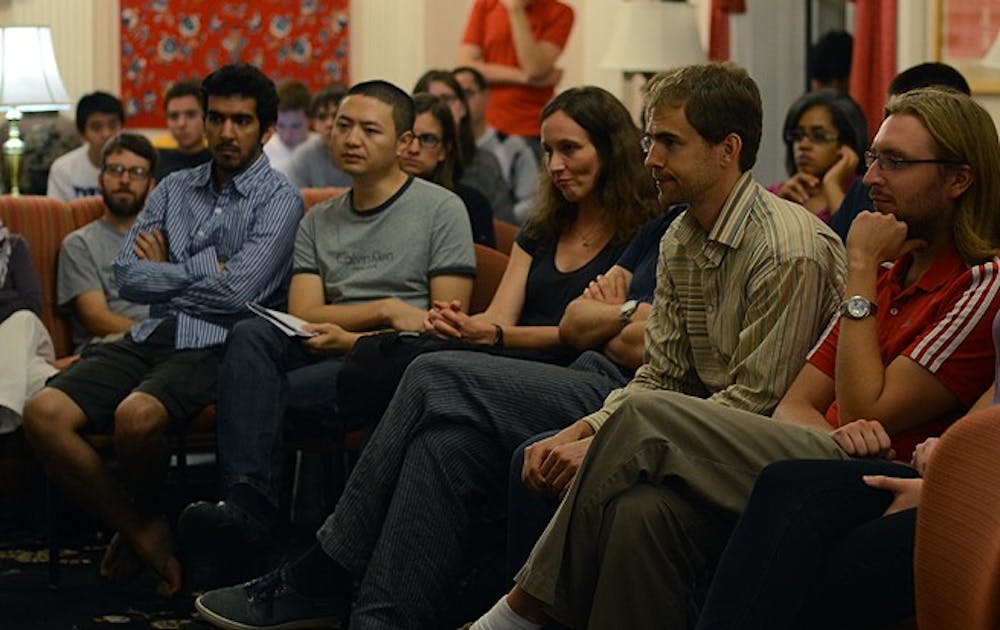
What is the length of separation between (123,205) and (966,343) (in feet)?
9.94

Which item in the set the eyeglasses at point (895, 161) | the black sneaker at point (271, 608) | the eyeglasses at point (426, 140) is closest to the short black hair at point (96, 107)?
the eyeglasses at point (426, 140)

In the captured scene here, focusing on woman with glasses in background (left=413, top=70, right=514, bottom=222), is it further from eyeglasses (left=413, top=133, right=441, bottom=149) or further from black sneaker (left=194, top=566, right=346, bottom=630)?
black sneaker (left=194, top=566, right=346, bottom=630)

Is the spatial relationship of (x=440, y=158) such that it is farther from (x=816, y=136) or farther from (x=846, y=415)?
(x=846, y=415)

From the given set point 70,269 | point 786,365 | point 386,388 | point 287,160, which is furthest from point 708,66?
point 287,160

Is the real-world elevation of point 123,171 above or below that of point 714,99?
below

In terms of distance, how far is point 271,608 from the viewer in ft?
12.6

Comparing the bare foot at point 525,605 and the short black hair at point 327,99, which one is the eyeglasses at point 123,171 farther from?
the bare foot at point 525,605

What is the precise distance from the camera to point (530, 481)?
325 centimetres

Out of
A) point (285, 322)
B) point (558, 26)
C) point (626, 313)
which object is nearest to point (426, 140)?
point (285, 322)

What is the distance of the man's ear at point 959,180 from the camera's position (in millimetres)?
2990

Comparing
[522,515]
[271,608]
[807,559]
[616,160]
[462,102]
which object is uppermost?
[462,102]

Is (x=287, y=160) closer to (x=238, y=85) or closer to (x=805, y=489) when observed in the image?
(x=238, y=85)

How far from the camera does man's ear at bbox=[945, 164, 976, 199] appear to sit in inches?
118

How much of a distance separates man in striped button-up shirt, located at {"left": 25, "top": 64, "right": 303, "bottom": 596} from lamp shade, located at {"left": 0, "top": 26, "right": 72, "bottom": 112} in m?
1.68
